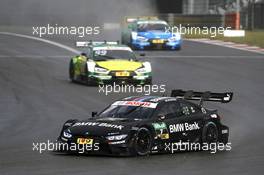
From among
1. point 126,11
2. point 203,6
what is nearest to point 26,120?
point 126,11

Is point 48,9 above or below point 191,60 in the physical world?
above

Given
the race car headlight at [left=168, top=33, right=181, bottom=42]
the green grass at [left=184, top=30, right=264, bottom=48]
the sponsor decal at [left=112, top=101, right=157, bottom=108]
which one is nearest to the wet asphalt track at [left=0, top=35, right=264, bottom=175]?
the race car headlight at [left=168, top=33, right=181, bottom=42]

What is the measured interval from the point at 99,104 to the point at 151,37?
16.2m

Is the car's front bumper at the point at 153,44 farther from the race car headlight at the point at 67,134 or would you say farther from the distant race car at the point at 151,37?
the race car headlight at the point at 67,134

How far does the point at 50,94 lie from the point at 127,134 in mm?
9797

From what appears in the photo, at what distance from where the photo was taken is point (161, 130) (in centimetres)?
1455

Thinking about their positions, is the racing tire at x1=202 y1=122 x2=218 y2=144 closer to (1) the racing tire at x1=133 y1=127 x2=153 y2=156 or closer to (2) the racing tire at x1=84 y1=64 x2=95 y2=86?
(1) the racing tire at x1=133 y1=127 x2=153 y2=156

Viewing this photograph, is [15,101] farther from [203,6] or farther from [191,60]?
[203,6]

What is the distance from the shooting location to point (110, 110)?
15180 millimetres

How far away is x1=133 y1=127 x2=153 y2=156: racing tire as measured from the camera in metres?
14.0

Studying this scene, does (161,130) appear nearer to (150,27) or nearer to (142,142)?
(142,142)

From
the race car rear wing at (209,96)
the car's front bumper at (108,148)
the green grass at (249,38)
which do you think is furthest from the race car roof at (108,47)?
the green grass at (249,38)

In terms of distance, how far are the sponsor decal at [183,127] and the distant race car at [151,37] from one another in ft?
72.0

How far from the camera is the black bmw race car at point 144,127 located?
13.9 meters
